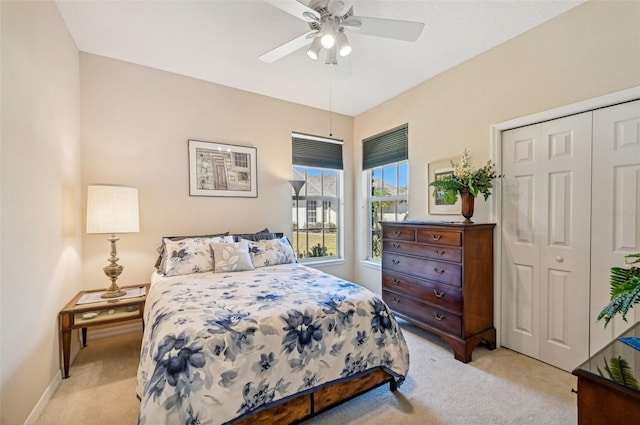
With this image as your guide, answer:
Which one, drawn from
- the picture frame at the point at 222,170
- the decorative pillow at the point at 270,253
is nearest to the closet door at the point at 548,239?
the decorative pillow at the point at 270,253

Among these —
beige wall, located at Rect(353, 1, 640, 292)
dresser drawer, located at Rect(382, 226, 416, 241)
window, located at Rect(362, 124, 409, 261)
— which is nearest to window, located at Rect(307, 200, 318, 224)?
window, located at Rect(362, 124, 409, 261)

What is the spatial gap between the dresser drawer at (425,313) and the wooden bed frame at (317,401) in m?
0.80

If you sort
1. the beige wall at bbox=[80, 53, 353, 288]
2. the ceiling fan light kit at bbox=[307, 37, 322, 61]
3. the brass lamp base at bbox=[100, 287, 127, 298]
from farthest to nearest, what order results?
the beige wall at bbox=[80, 53, 353, 288] < the brass lamp base at bbox=[100, 287, 127, 298] < the ceiling fan light kit at bbox=[307, 37, 322, 61]

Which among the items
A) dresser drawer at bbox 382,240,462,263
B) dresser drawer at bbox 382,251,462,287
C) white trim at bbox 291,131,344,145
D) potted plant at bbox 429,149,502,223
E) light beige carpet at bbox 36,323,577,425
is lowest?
light beige carpet at bbox 36,323,577,425

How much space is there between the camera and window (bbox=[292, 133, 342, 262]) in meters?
3.89

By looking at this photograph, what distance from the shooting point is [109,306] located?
7.28 ft

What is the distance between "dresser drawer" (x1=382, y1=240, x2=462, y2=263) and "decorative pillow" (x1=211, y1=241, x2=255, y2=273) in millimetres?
1489

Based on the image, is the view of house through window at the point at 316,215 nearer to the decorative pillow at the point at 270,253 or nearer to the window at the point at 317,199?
the window at the point at 317,199

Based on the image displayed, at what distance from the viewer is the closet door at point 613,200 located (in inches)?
71.2

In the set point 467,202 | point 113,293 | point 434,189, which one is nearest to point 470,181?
point 467,202

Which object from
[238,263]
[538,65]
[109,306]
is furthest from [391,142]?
[109,306]

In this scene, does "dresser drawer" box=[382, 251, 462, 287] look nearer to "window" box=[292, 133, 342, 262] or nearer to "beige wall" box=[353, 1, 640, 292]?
"beige wall" box=[353, 1, 640, 292]

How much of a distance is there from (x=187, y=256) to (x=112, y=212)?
2.32 feet

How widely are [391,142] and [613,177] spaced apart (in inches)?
85.9
